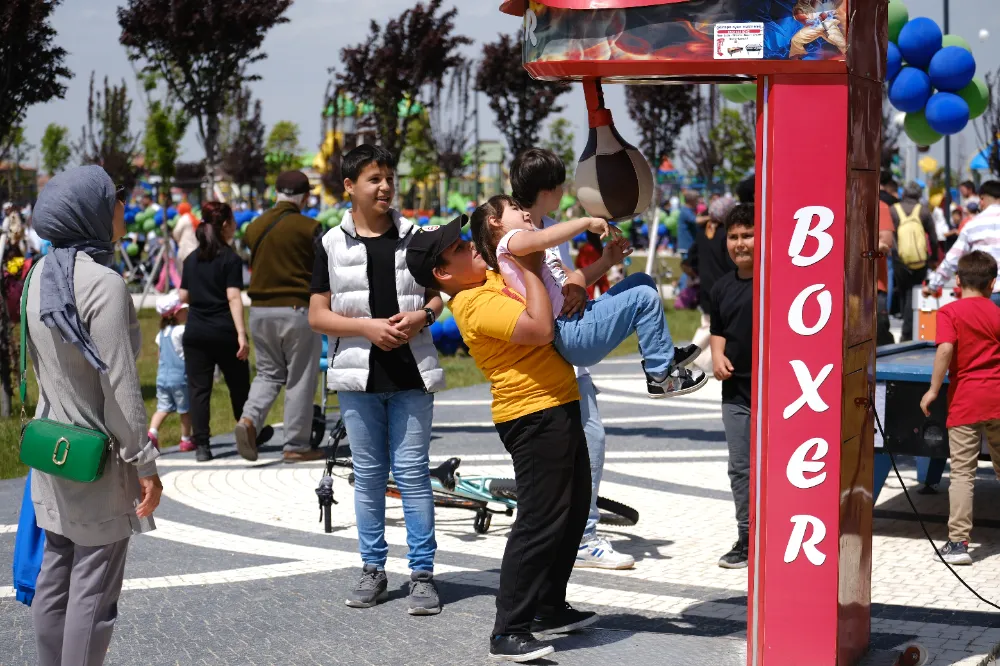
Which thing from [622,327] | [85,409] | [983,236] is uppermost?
[983,236]

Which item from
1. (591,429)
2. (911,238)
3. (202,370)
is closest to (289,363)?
(202,370)

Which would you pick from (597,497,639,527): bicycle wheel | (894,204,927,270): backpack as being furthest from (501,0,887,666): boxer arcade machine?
(894,204,927,270): backpack

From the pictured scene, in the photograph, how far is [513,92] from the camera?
2800 cm

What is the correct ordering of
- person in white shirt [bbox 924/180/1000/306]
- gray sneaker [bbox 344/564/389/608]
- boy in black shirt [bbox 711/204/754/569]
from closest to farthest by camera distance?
1. gray sneaker [bbox 344/564/389/608]
2. boy in black shirt [bbox 711/204/754/569]
3. person in white shirt [bbox 924/180/1000/306]

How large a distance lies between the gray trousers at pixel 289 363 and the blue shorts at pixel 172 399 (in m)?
0.95

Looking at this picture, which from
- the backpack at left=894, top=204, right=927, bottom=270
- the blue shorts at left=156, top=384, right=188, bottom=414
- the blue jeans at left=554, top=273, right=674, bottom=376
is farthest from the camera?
the backpack at left=894, top=204, right=927, bottom=270

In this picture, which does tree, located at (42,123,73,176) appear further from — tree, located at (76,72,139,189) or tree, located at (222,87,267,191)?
tree, located at (76,72,139,189)

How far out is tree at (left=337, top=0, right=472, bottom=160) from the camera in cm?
2066

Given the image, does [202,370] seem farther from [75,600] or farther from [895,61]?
[895,61]

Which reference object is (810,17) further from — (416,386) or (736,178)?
(736,178)

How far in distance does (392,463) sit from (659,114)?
22.7m

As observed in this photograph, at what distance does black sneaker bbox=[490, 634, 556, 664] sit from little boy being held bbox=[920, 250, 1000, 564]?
2606 millimetres

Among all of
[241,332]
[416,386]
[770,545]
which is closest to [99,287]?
[416,386]

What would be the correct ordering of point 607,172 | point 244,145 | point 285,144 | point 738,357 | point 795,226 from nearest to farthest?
1. point 795,226
2. point 607,172
3. point 738,357
4. point 244,145
5. point 285,144
